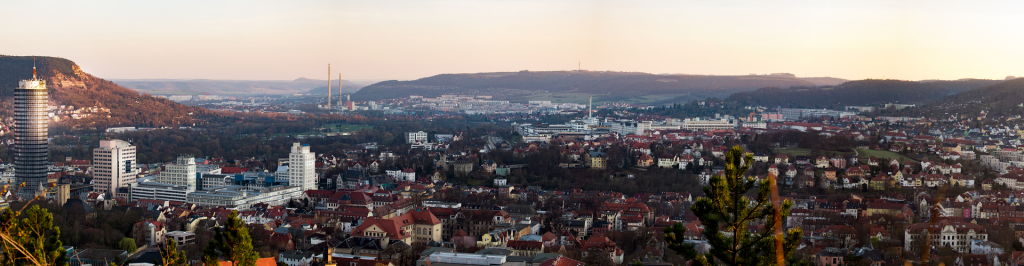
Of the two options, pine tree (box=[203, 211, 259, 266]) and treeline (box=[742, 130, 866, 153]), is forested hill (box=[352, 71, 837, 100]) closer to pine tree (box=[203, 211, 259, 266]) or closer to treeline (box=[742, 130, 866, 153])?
treeline (box=[742, 130, 866, 153])

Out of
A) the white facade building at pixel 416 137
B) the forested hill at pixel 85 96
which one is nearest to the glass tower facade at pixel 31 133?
the forested hill at pixel 85 96

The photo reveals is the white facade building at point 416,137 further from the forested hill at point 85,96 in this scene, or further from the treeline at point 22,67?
the treeline at point 22,67

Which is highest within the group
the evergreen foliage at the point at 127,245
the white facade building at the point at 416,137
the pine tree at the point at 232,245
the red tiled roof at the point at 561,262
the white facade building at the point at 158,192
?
the pine tree at the point at 232,245

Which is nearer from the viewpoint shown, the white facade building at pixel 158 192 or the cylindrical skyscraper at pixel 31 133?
the white facade building at pixel 158 192

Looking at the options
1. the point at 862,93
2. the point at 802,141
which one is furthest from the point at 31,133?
the point at 862,93

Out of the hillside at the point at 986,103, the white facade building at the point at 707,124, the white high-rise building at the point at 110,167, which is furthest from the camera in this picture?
the white facade building at the point at 707,124

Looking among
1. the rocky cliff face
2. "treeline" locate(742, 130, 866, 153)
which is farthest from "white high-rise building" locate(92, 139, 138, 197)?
the rocky cliff face
